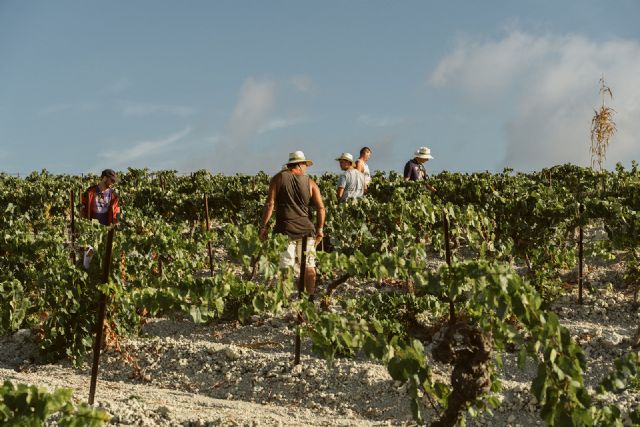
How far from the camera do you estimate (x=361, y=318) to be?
583cm

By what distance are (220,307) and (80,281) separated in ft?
7.39

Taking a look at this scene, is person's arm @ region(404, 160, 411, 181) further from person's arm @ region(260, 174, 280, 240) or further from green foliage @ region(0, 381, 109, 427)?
green foliage @ region(0, 381, 109, 427)

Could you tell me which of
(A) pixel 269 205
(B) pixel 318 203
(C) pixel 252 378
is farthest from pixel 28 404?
(B) pixel 318 203

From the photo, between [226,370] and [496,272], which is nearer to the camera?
[496,272]

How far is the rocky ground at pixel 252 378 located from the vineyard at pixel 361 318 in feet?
0.08

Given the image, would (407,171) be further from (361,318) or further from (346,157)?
(361,318)

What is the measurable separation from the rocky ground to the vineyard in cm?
2

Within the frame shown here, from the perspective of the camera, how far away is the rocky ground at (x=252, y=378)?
5625 millimetres

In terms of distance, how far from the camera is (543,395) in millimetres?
3646

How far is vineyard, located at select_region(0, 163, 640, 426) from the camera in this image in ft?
12.8

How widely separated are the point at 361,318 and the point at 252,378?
1.43m

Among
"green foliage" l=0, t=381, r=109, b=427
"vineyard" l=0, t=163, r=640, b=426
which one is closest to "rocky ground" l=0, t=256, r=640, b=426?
"vineyard" l=0, t=163, r=640, b=426

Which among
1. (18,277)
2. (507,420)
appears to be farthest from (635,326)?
(18,277)

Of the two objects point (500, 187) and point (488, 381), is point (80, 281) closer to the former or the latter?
point (488, 381)
